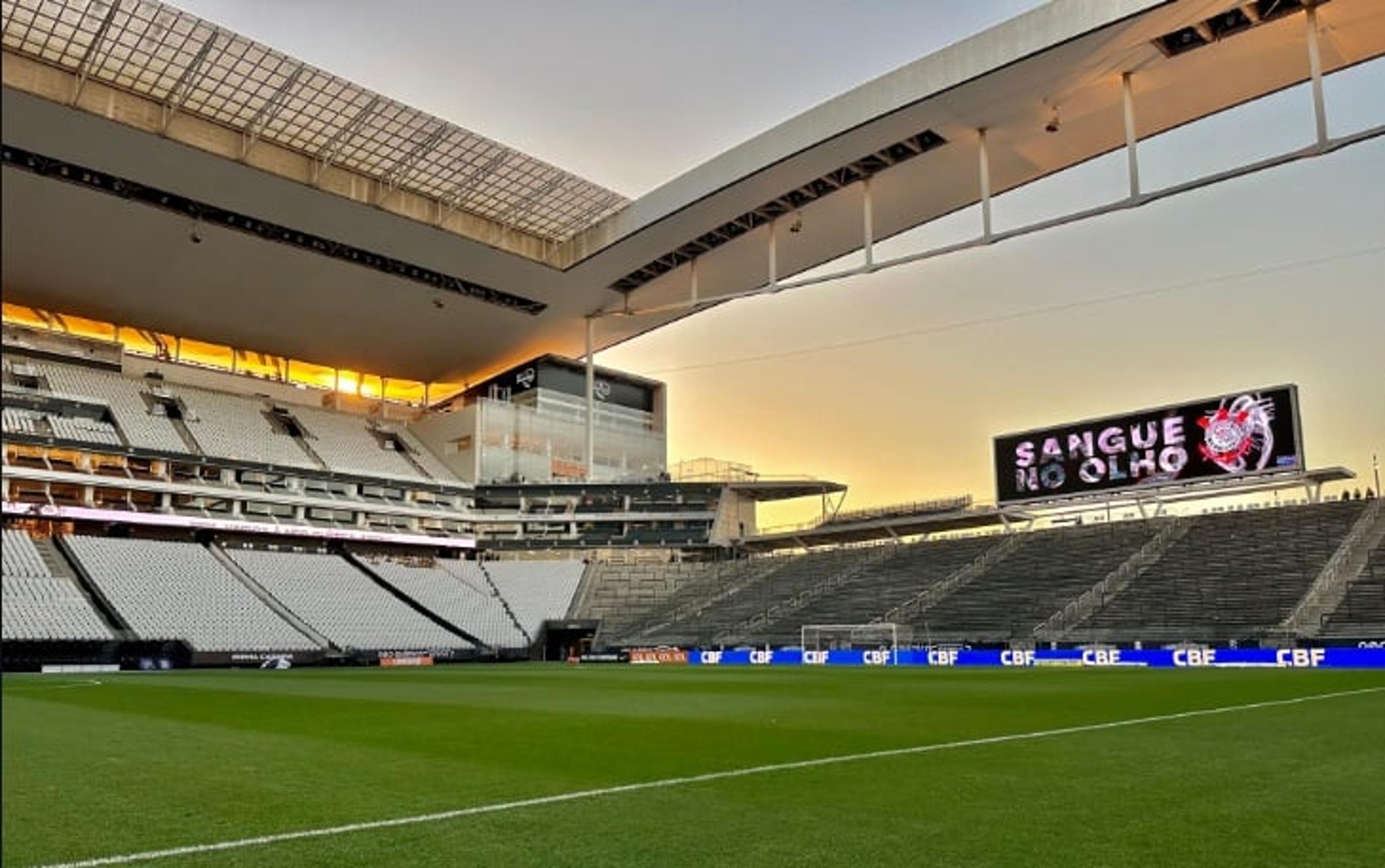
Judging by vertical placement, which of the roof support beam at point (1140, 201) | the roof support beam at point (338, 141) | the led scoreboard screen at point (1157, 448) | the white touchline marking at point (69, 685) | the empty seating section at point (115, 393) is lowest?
the white touchline marking at point (69, 685)

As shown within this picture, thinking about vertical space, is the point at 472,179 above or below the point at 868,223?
above

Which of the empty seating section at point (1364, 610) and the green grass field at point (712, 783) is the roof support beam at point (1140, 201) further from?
the green grass field at point (712, 783)

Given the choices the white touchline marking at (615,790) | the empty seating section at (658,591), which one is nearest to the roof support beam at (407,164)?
the empty seating section at (658,591)

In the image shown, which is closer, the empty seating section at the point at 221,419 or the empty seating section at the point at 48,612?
the empty seating section at the point at 48,612

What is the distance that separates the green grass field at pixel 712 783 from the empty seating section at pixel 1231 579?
20120mm

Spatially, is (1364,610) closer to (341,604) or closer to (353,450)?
(341,604)

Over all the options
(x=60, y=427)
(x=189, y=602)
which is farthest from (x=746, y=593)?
(x=60, y=427)

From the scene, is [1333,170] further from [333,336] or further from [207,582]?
[207,582]

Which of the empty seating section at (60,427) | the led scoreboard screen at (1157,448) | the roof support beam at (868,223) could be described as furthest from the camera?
the led scoreboard screen at (1157,448)

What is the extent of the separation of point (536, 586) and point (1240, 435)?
130 feet

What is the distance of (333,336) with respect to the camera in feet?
55.6

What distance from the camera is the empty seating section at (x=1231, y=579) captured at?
37938 millimetres

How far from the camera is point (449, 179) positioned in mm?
47750

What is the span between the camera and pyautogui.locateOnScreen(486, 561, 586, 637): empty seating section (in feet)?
202
